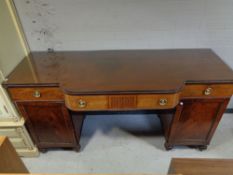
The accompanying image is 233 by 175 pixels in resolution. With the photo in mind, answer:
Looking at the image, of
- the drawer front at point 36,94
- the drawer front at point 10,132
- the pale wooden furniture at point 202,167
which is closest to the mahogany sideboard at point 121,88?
the drawer front at point 36,94

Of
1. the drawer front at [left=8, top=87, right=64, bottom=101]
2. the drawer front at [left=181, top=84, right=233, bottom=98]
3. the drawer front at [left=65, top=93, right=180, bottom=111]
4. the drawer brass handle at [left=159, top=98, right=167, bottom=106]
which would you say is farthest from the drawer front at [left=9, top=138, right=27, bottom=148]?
the drawer front at [left=181, top=84, right=233, bottom=98]

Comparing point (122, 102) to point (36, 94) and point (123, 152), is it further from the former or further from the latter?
point (123, 152)

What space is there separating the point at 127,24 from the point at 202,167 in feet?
3.78

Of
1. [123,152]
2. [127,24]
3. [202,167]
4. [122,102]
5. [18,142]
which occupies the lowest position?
[123,152]

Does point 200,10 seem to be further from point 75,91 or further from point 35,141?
point 35,141

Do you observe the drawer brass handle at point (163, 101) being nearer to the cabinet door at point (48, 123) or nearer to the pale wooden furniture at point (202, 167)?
the pale wooden furniture at point (202, 167)

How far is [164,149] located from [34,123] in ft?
3.85

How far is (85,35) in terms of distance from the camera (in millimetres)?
1482

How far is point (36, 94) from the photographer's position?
3.86ft

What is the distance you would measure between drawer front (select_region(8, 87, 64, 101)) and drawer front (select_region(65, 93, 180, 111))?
0.34ft

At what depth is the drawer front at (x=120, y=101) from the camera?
1.10 m

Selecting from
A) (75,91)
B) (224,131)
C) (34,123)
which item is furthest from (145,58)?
(224,131)

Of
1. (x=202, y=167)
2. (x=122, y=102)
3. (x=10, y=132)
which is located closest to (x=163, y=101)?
(x=122, y=102)

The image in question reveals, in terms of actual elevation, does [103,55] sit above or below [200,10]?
below
